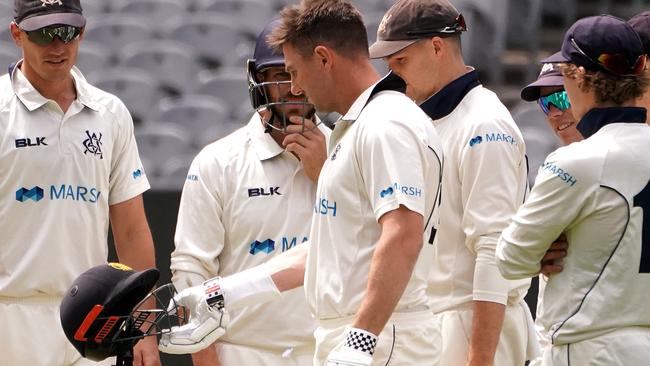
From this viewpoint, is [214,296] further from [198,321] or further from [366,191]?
[366,191]

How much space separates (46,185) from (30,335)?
553 mm

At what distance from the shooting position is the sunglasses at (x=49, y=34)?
492 cm

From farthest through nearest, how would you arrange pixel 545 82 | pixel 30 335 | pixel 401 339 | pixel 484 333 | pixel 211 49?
pixel 211 49 < pixel 545 82 < pixel 30 335 < pixel 484 333 < pixel 401 339

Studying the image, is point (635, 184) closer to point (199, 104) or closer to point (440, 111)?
point (440, 111)

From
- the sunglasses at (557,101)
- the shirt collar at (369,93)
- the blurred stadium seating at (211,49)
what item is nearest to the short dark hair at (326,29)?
the shirt collar at (369,93)

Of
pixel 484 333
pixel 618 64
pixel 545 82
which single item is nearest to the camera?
pixel 618 64

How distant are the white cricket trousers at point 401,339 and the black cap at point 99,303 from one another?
1.86 feet

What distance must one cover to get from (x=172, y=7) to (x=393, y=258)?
7608 millimetres

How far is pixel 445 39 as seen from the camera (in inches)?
185

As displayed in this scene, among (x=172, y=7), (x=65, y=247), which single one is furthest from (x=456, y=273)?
(x=172, y=7)

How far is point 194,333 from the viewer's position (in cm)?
398

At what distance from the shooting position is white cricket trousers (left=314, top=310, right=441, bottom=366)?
379 cm

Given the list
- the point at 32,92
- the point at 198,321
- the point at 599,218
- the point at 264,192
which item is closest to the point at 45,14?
the point at 32,92

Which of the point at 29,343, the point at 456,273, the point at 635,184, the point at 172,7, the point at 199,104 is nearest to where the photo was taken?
the point at 635,184
